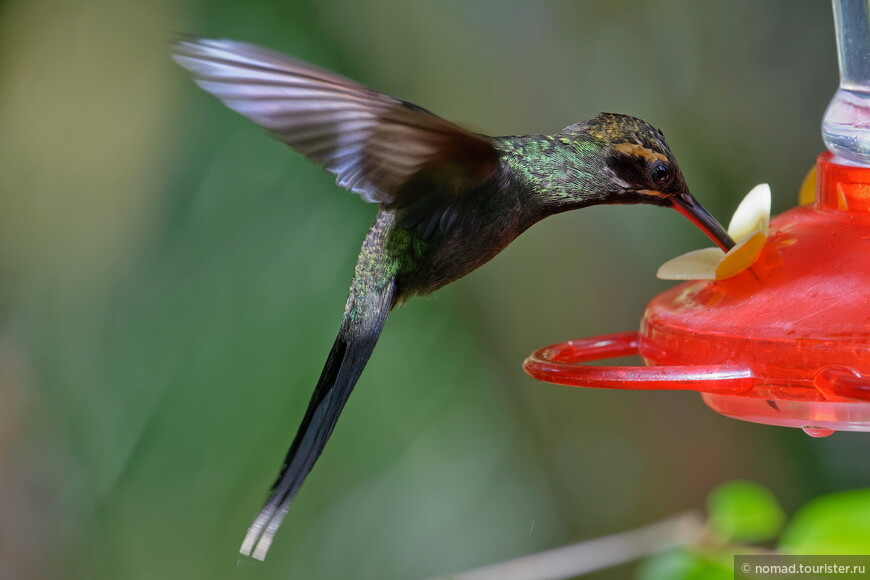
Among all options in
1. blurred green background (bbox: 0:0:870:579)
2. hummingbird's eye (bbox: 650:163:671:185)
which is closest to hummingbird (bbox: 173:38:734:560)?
hummingbird's eye (bbox: 650:163:671:185)

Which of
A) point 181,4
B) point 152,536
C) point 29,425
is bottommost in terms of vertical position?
point 152,536

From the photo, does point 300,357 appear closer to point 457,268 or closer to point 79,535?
point 79,535

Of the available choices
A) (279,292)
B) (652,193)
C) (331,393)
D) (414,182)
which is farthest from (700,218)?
(279,292)

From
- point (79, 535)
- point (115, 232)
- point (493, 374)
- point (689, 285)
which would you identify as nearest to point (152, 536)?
point (79, 535)

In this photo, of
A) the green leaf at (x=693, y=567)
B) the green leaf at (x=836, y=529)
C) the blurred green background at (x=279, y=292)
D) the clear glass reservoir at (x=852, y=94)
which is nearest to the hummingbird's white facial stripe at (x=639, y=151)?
the clear glass reservoir at (x=852, y=94)

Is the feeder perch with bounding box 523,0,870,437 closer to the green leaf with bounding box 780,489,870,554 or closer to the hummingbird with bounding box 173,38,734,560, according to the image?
the hummingbird with bounding box 173,38,734,560
